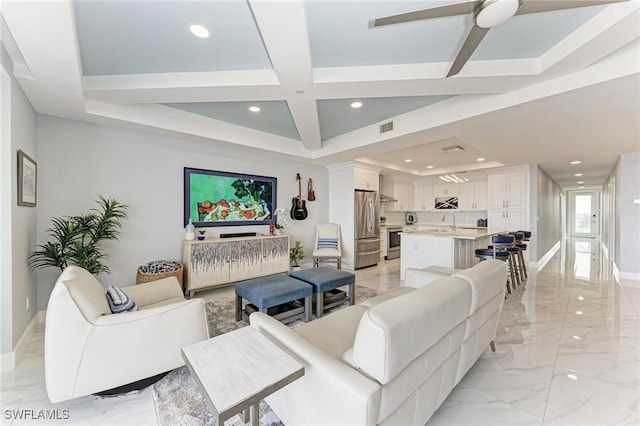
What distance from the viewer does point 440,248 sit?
4270 millimetres

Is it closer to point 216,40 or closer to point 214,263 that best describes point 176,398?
point 214,263

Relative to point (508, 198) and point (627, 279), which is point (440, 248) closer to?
point (508, 198)

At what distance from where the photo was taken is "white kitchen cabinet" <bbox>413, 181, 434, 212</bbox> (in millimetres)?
8102

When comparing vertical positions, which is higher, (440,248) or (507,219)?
(507,219)

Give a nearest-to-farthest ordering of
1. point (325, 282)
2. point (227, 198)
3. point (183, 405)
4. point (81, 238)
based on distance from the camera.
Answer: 1. point (183, 405)
2. point (325, 282)
3. point (81, 238)
4. point (227, 198)

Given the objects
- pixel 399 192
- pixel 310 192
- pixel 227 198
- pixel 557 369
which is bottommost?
pixel 557 369

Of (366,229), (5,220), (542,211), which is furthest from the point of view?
(542,211)

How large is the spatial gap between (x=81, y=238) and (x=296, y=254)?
10.8 ft

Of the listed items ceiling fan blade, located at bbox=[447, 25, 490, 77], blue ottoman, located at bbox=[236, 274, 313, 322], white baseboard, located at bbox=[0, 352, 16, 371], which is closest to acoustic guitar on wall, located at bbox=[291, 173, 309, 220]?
blue ottoman, located at bbox=[236, 274, 313, 322]

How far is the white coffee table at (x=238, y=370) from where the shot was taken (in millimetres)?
919

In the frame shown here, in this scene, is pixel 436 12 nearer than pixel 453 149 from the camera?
Yes

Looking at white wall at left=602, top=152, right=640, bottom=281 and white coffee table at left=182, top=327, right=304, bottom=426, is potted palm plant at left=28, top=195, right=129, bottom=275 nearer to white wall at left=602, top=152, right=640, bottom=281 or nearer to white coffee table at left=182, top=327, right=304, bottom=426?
white coffee table at left=182, top=327, right=304, bottom=426

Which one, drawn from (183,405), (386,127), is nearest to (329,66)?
(386,127)

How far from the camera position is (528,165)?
594cm
